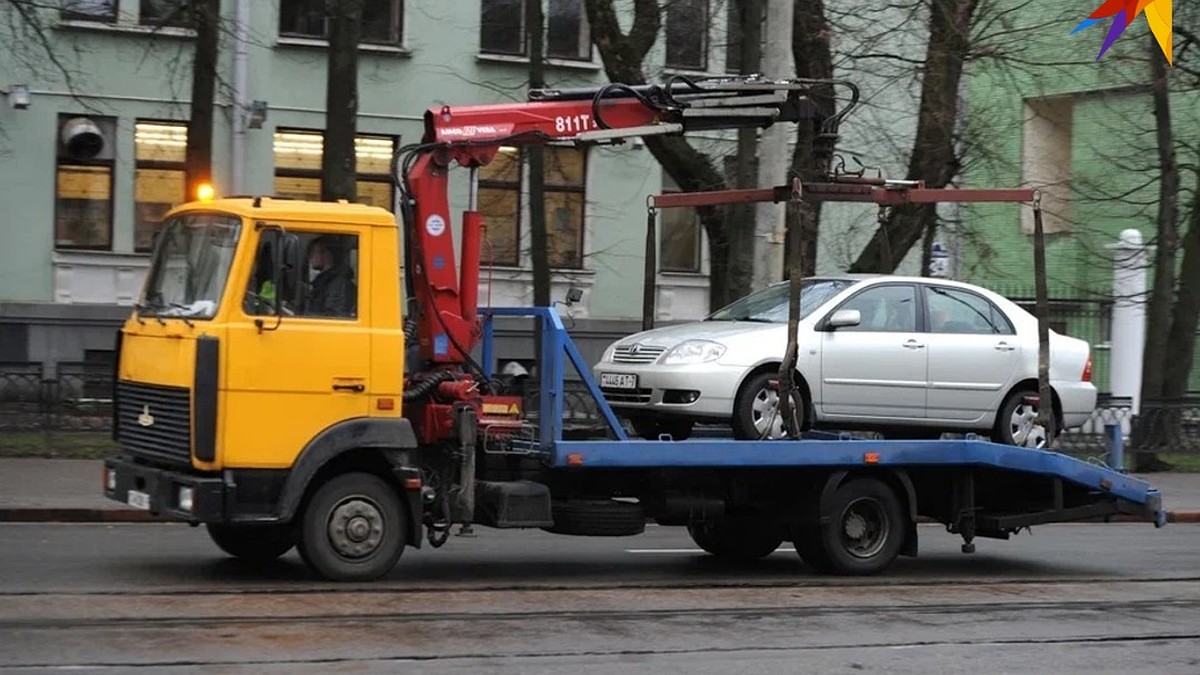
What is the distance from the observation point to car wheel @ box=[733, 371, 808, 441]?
12914 millimetres

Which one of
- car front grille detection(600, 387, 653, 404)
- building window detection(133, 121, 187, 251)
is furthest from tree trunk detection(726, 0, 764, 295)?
building window detection(133, 121, 187, 251)

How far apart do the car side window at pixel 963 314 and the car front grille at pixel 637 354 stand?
2387mm

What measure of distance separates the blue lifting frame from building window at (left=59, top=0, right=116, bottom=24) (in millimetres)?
16681

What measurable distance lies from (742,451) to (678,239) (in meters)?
19.3

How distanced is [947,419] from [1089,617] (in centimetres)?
307

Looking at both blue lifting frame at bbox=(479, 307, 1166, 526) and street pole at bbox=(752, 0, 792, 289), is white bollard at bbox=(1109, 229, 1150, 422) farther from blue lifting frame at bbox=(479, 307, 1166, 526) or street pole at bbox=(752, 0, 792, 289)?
blue lifting frame at bbox=(479, 307, 1166, 526)

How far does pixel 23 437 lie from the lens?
67.4ft

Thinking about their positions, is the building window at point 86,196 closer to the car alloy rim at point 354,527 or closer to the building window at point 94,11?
the building window at point 94,11

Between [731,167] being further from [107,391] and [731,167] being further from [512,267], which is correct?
[107,391]

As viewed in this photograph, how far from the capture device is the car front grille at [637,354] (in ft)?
42.8

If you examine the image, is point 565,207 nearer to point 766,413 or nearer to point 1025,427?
point 1025,427

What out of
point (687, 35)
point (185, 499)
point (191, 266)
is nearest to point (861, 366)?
point (191, 266)

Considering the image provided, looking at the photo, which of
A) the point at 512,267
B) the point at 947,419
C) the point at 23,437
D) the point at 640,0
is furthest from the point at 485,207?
the point at 947,419

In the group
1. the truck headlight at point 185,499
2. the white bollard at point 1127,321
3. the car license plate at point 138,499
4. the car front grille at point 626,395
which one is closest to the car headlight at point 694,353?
the car front grille at point 626,395
